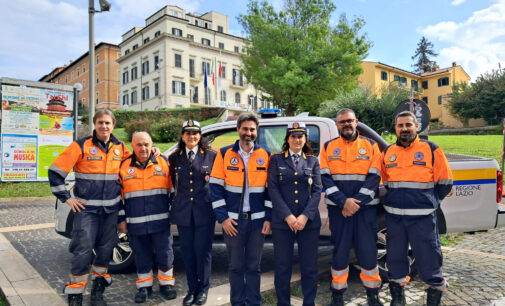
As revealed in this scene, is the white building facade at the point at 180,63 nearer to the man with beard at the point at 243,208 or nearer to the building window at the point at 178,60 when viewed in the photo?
the building window at the point at 178,60

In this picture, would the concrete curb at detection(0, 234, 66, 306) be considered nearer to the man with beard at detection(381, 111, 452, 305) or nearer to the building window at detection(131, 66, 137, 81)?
the man with beard at detection(381, 111, 452, 305)

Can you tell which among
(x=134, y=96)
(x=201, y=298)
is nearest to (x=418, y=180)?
(x=201, y=298)

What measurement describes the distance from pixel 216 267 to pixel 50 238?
11.4ft

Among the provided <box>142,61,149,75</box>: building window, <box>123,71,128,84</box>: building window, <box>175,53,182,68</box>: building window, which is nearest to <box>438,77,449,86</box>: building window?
<box>175,53,182,68</box>: building window

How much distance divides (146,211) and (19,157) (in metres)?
8.72

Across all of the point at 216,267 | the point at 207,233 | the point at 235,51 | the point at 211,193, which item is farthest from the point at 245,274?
the point at 235,51

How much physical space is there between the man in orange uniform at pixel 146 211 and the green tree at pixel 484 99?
1628 inches

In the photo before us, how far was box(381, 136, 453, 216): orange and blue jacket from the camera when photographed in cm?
333

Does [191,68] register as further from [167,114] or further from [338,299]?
[338,299]

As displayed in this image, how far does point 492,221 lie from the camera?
4113 mm

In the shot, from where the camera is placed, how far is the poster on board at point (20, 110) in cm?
1002

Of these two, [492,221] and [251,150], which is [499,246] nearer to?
[492,221]

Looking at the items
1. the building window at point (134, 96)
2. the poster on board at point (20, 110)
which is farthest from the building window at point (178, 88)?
the poster on board at point (20, 110)

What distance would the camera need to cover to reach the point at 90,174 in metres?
3.53
